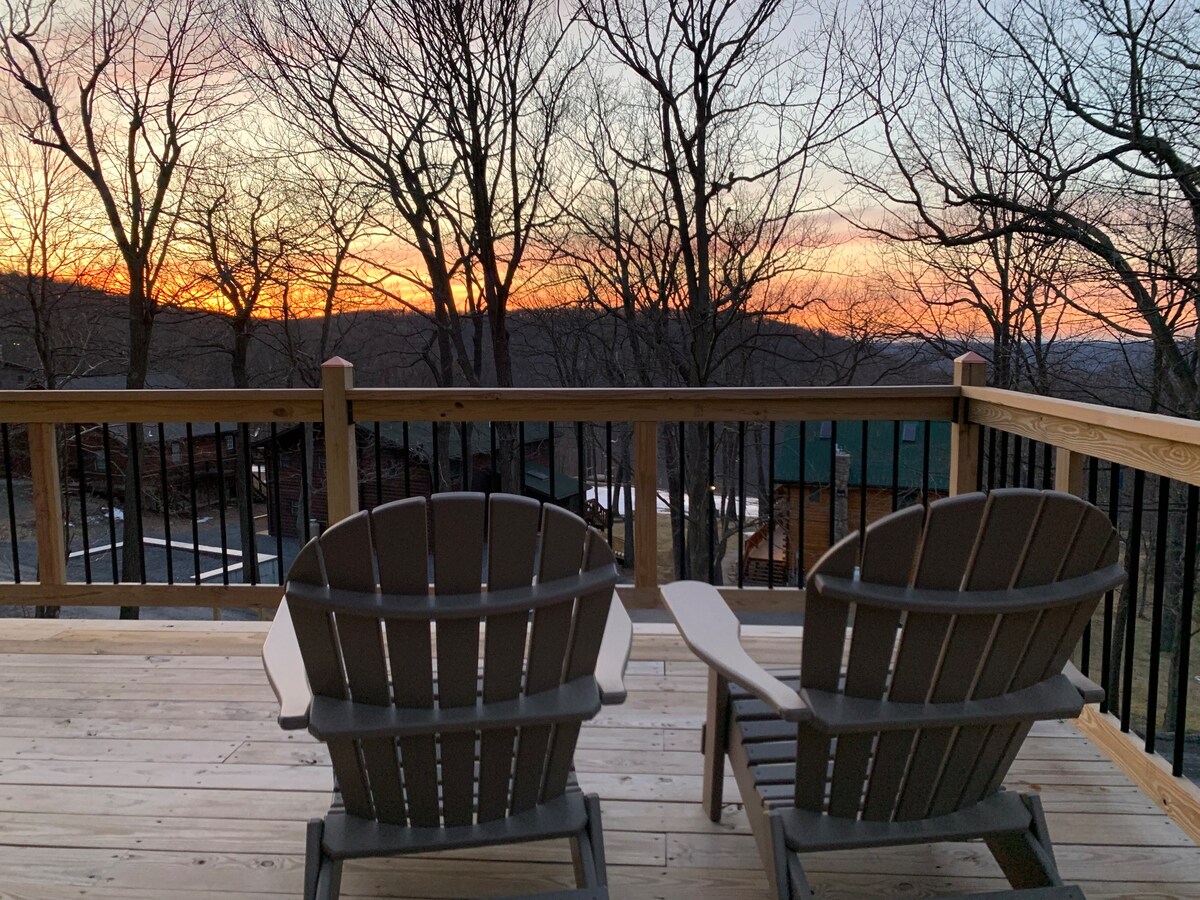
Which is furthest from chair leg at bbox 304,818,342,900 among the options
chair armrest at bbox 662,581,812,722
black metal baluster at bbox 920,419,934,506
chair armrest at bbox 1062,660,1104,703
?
chair armrest at bbox 1062,660,1104,703

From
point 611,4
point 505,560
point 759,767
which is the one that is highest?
point 611,4

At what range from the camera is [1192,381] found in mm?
8289

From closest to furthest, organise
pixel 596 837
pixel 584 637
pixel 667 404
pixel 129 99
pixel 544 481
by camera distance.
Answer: pixel 584 637 → pixel 596 837 → pixel 667 404 → pixel 129 99 → pixel 544 481

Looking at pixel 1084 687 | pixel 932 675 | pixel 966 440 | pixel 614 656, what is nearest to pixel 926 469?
pixel 966 440

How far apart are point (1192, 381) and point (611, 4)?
726 cm

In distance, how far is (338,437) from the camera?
323 centimetres

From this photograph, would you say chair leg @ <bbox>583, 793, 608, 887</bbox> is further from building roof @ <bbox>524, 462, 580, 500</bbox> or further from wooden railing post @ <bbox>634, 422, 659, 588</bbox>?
building roof @ <bbox>524, 462, 580, 500</bbox>

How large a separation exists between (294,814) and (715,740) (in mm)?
1065

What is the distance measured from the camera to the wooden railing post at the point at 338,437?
3.20 m

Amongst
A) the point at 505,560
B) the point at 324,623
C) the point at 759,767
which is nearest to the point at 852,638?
the point at 759,767

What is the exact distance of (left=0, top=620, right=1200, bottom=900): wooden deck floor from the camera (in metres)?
1.73

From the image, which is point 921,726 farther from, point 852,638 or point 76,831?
point 76,831

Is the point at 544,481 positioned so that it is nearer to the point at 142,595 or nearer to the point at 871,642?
the point at 142,595

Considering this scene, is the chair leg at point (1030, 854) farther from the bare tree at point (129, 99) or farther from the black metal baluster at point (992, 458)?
the bare tree at point (129, 99)
